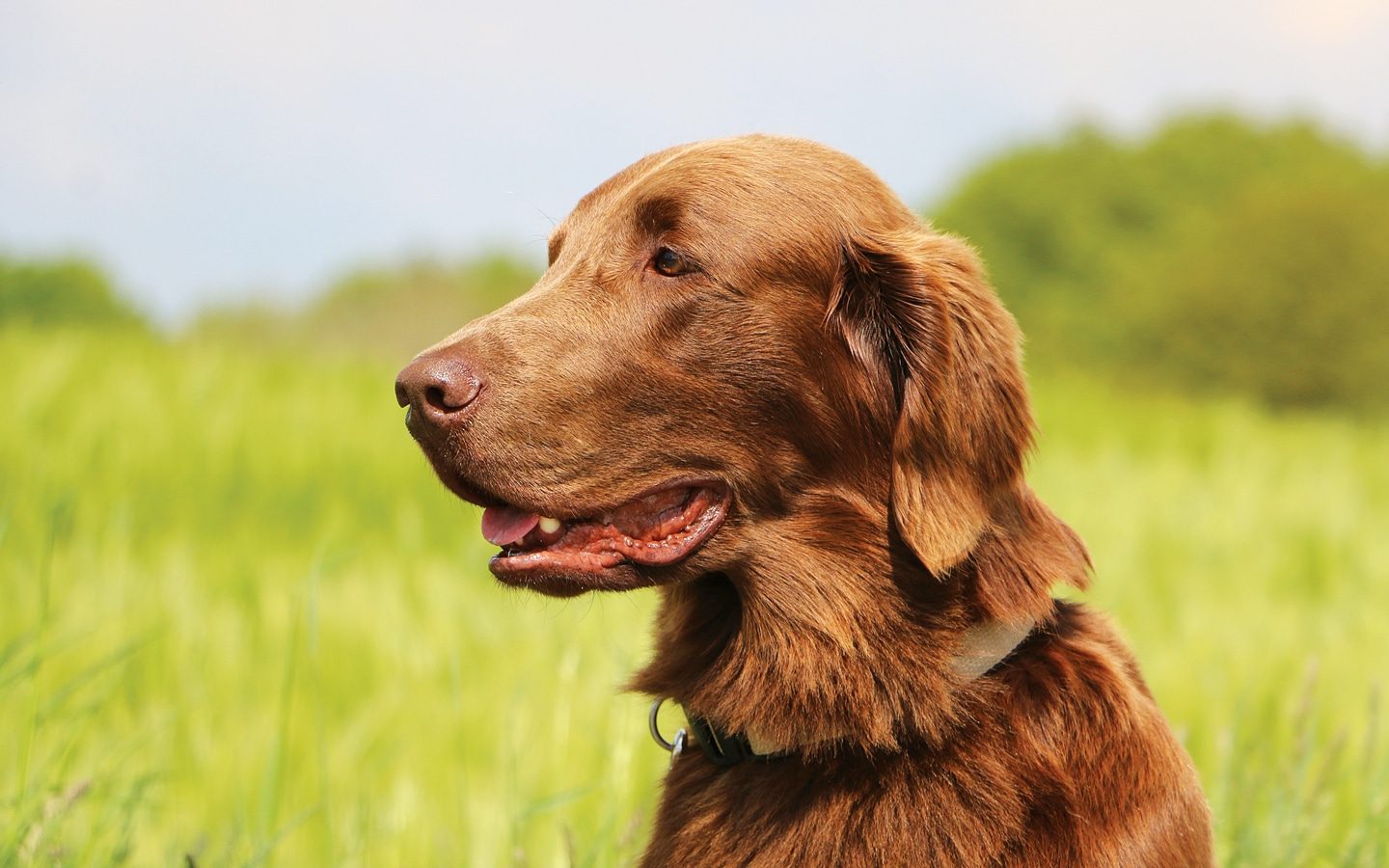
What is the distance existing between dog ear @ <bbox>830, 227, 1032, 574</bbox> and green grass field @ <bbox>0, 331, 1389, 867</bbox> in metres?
0.15

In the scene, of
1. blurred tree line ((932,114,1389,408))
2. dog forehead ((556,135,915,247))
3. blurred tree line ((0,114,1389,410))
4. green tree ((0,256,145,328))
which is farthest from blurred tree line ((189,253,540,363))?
dog forehead ((556,135,915,247))

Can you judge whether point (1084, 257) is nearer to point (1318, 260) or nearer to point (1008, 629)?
point (1318, 260)

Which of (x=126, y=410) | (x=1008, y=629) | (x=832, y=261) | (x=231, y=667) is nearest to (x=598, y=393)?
(x=832, y=261)

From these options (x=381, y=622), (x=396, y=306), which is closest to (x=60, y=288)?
(x=396, y=306)

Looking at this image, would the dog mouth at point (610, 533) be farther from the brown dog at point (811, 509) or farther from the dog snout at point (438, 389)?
the dog snout at point (438, 389)

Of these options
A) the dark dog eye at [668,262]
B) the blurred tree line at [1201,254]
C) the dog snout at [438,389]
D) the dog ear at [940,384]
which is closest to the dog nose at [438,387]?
the dog snout at [438,389]

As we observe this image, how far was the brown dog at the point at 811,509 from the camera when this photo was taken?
7.91 feet

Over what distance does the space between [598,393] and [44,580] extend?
1.21 meters

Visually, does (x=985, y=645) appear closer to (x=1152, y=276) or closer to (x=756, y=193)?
(x=756, y=193)

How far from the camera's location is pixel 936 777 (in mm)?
2428

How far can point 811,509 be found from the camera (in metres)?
2.62

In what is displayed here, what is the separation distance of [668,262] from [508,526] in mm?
602

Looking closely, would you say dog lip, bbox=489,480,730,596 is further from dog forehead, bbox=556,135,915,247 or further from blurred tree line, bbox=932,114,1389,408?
blurred tree line, bbox=932,114,1389,408

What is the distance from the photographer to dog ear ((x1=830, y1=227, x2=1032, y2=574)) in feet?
8.00
